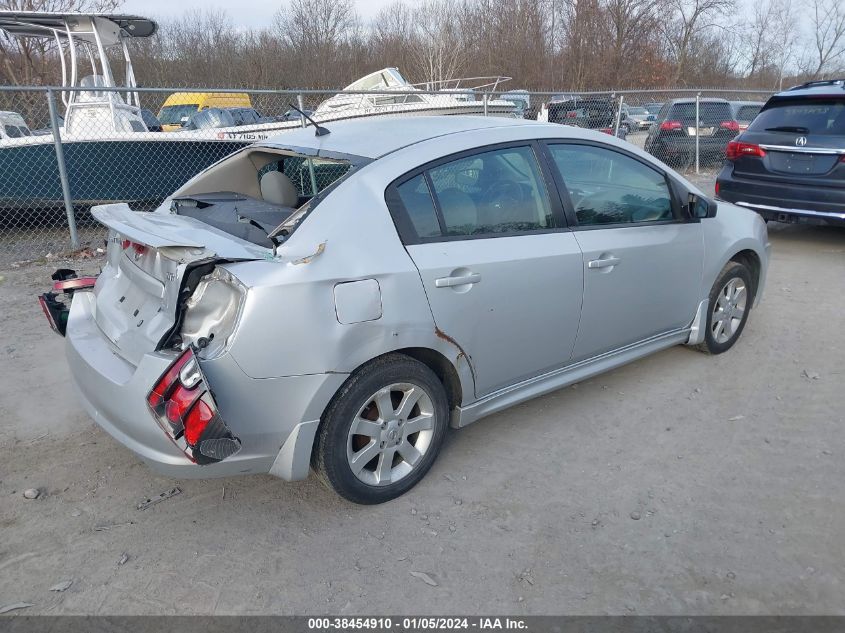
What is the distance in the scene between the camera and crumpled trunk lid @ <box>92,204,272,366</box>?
99.9 inches

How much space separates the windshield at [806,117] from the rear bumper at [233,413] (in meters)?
6.72

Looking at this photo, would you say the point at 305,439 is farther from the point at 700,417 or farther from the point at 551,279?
the point at 700,417

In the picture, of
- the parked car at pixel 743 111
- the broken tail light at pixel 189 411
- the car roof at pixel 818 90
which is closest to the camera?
the broken tail light at pixel 189 411

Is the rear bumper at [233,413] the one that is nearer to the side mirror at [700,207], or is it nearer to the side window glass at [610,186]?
the side window glass at [610,186]

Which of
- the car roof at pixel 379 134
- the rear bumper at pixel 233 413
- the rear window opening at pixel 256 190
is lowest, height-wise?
the rear bumper at pixel 233 413

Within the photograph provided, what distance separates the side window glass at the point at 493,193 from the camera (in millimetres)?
3074

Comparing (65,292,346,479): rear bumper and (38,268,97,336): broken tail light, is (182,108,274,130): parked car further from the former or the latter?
(65,292,346,479): rear bumper

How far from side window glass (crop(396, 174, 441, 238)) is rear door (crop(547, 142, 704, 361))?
87 centimetres

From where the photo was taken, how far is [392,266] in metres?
2.76

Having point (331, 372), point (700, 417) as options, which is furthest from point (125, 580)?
point (700, 417)

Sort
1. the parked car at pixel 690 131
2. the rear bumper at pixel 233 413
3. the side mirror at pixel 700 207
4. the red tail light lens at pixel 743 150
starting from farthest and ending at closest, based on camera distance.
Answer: the parked car at pixel 690 131 → the red tail light lens at pixel 743 150 → the side mirror at pixel 700 207 → the rear bumper at pixel 233 413

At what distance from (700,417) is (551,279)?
4.54 ft

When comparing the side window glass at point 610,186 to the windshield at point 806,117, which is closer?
the side window glass at point 610,186

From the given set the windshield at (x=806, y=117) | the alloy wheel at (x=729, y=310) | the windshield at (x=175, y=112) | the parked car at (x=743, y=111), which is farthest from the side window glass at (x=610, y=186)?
the windshield at (x=175, y=112)
